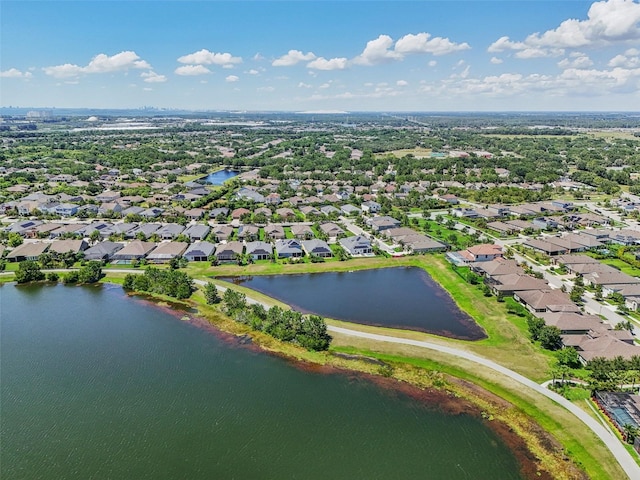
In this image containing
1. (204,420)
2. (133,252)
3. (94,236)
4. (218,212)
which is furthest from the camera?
(218,212)

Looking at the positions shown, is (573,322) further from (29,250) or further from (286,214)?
(29,250)

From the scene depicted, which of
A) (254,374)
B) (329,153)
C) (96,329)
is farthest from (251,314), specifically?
(329,153)

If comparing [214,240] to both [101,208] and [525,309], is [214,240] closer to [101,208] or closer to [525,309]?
[101,208]

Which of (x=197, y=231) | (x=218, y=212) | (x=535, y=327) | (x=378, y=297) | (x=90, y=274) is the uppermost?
(x=218, y=212)

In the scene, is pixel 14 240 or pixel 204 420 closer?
pixel 204 420

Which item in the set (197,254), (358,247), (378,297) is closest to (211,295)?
(197,254)

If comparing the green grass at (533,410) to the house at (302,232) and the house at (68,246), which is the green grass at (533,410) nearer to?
the house at (302,232)

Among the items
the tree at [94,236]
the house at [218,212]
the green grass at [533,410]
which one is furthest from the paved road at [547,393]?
the house at [218,212]
